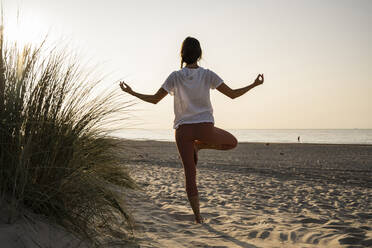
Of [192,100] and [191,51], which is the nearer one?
[192,100]

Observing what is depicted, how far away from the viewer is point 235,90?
3232mm

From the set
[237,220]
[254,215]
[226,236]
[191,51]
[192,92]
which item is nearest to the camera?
[226,236]

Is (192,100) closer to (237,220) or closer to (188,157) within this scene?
(188,157)

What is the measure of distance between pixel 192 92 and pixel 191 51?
0.45 m

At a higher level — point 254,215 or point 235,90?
point 235,90

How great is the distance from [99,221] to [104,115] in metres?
0.88

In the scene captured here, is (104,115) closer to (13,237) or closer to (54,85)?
(54,85)

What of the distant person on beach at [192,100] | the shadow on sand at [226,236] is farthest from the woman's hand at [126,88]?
the shadow on sand at [226,236]

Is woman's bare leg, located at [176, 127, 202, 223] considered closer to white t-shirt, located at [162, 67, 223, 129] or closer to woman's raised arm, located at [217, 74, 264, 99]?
white t-shirt, located at [162, 67, 223, 129]

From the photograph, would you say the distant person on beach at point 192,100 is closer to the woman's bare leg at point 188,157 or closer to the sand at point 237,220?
the woman's bare leg at point 188,157

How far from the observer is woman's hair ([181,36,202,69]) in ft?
10.8

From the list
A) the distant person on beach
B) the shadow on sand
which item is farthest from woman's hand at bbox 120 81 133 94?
the shadow on sand

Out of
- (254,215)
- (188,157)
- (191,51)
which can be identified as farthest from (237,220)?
(191,51)

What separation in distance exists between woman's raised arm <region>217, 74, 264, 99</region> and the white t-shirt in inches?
2.6
